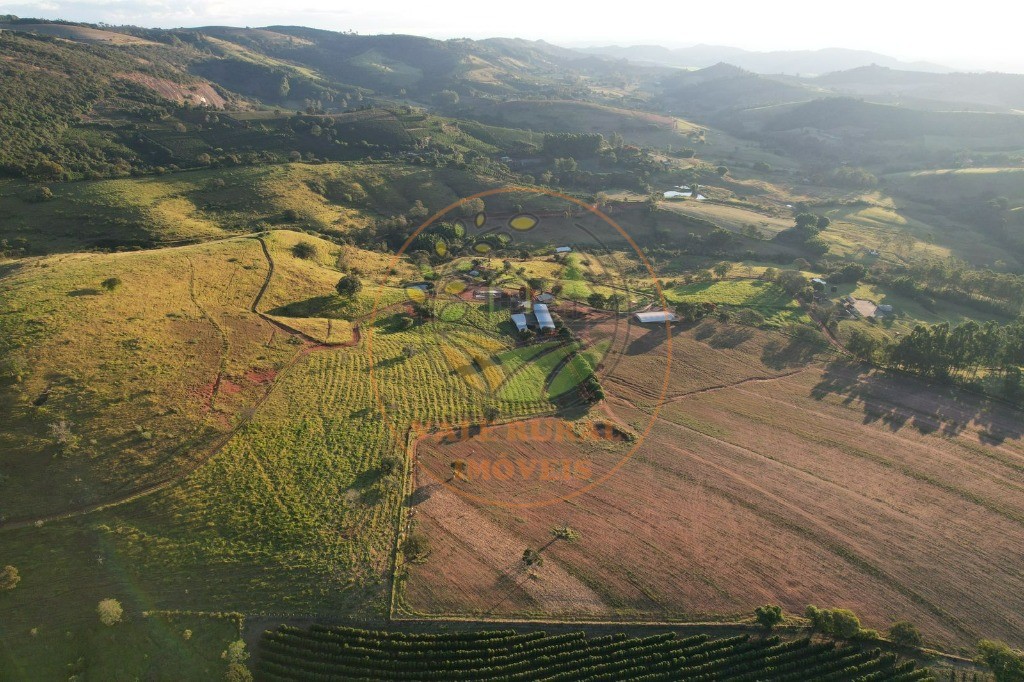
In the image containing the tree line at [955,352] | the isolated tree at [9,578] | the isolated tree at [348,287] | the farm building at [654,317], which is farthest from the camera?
the farm building at [654,317]

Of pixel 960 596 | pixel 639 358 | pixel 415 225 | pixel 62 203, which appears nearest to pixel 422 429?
pixel 639 358

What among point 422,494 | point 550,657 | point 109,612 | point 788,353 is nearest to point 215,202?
point 422,494

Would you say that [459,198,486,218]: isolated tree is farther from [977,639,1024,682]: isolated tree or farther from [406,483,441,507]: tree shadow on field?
[977,639,1024,682]: isolated tree

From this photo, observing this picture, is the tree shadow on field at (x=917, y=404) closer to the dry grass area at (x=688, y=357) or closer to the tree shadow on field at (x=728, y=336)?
the dry grass area at (x=688, y=357)

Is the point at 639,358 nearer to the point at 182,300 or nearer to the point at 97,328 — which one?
the point at 182,300

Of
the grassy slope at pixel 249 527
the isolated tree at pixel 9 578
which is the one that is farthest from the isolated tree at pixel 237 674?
the isolated tree at pixel 9 578

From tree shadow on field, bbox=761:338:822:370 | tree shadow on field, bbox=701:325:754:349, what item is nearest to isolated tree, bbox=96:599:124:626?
tree shadow on field, bbox=701:325:754:349
